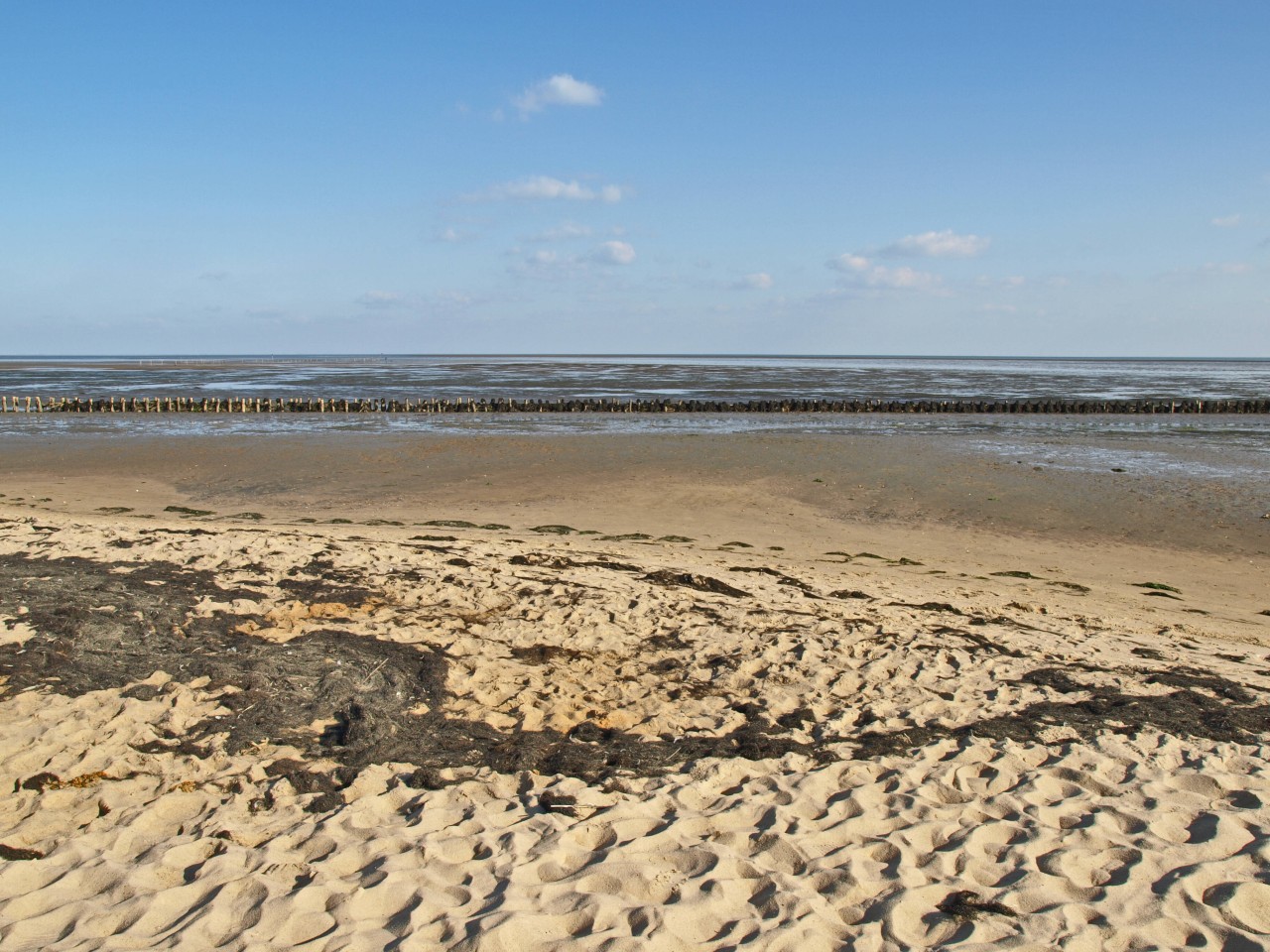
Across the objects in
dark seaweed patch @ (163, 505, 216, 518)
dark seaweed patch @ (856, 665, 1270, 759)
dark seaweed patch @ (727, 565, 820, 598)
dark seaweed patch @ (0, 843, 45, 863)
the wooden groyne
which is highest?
the wooden groyne

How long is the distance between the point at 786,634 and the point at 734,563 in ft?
10.9

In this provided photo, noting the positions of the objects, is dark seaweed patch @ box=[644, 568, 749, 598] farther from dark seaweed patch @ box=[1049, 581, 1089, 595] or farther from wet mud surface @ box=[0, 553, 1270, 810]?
dark seaweed patch @ box=[1049, 581, 1089, 595]

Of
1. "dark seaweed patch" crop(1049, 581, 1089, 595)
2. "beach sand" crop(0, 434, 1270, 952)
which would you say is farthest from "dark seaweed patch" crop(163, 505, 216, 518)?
"dark seaweed patch" crop(1049, 581, 1089, 595)

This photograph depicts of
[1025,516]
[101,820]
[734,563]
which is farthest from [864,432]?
[101,820]

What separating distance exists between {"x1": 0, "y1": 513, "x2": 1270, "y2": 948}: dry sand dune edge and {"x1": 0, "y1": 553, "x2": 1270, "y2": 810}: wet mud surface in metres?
0.03

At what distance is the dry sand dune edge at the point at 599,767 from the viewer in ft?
12.7

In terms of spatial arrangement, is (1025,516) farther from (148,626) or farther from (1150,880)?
(148,626)

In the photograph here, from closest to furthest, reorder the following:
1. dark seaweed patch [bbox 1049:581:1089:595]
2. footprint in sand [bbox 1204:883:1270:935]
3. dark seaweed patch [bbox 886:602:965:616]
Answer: footprint in sand [bbox 1204:883:1270:935]
dark seaweed patch [bbox 886:602:965:616]
dark seaweed patch [bbox 1049:581:1089:595]

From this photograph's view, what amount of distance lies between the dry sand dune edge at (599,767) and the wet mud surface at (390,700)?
0.03 m

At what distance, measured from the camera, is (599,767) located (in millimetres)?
5258

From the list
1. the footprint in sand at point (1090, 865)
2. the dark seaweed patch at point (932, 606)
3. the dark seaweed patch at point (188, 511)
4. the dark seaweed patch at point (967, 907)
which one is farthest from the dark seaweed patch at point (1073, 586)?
the dark seaweed patch at point (188, 511)

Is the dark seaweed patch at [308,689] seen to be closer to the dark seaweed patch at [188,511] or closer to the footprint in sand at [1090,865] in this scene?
the footprint in sand at [1090,865]

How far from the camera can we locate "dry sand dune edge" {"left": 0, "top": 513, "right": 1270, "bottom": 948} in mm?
3869

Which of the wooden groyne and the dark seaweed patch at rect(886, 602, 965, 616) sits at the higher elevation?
the wooden groyne
